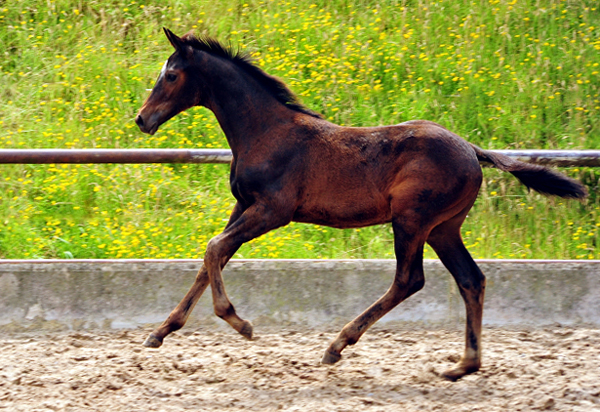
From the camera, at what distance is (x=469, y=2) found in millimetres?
9414

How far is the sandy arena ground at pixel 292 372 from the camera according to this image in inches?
135

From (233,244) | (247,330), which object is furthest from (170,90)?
(247,330)

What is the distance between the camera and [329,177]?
3986mm

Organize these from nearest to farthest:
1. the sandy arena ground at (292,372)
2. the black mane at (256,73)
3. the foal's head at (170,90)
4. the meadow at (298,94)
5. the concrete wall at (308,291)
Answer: the sandy arena ground at (292,372)
the foal's head at (170,90)
the black mane at (256,73)
the concrete wall at (308,291)
the meadow at (298,94)

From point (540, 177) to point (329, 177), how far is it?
1.36 metres

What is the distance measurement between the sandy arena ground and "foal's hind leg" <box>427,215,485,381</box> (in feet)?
0.61

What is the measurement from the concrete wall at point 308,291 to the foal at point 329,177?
803mm

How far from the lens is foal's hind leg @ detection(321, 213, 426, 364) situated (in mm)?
3908

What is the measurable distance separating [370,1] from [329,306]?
19.5 feet

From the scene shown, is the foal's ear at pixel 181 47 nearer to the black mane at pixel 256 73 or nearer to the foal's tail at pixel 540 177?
the black mane at pixel 256 73

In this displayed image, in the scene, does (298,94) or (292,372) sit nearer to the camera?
(292,372)

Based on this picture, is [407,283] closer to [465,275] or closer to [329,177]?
[465,275]

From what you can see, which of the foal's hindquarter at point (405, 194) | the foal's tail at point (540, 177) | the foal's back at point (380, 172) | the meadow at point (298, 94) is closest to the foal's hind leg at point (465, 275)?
the foal's hindquarter at point (405, 194)

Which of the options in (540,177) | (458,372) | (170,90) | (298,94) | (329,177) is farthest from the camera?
(298,94)
